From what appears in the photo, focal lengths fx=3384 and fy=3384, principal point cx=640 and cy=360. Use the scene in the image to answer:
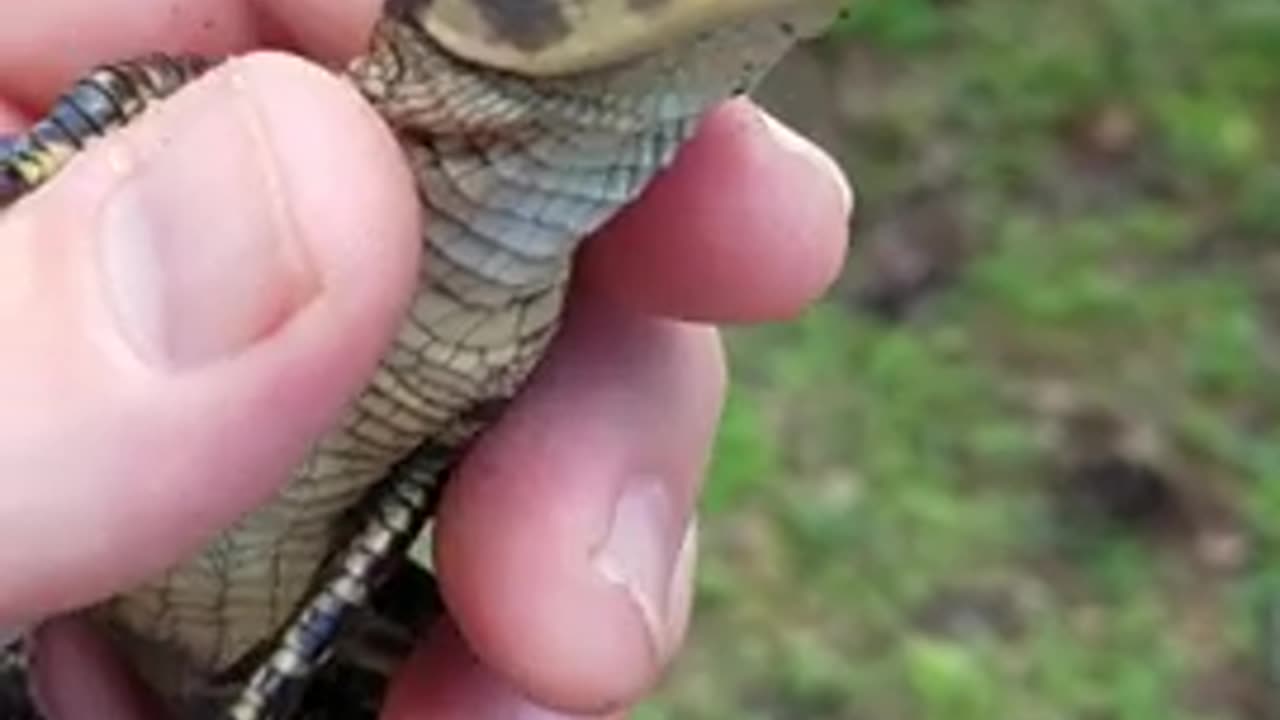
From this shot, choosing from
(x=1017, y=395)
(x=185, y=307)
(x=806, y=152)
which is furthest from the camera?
(x=1017, y=395)

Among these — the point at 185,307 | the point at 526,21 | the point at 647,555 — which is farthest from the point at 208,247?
the point at 647,555

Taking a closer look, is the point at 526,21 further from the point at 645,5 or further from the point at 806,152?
the point at 806,152

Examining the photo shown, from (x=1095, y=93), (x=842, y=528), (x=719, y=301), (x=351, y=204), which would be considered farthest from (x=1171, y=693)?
(x=351, y=204)

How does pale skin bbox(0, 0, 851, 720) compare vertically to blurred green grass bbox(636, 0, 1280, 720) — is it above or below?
above

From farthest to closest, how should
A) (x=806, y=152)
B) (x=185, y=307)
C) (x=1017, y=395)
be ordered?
(x=1017, y=395)
(x=806, y=152)
(x=185, y=307)

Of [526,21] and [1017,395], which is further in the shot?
[1017,395]

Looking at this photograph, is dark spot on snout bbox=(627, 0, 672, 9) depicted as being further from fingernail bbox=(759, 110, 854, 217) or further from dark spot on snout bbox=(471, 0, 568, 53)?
fingernail bbox=(759, 110, 854, 217)

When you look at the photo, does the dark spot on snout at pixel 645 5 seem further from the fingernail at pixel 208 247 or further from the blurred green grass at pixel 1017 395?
the blurred green grass at pixel 1017 395

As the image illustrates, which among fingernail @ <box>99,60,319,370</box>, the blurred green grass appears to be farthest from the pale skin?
the blurred green grass

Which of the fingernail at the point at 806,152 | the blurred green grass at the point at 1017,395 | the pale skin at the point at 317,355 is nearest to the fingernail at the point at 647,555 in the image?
the pale skin at the point at 317,355
